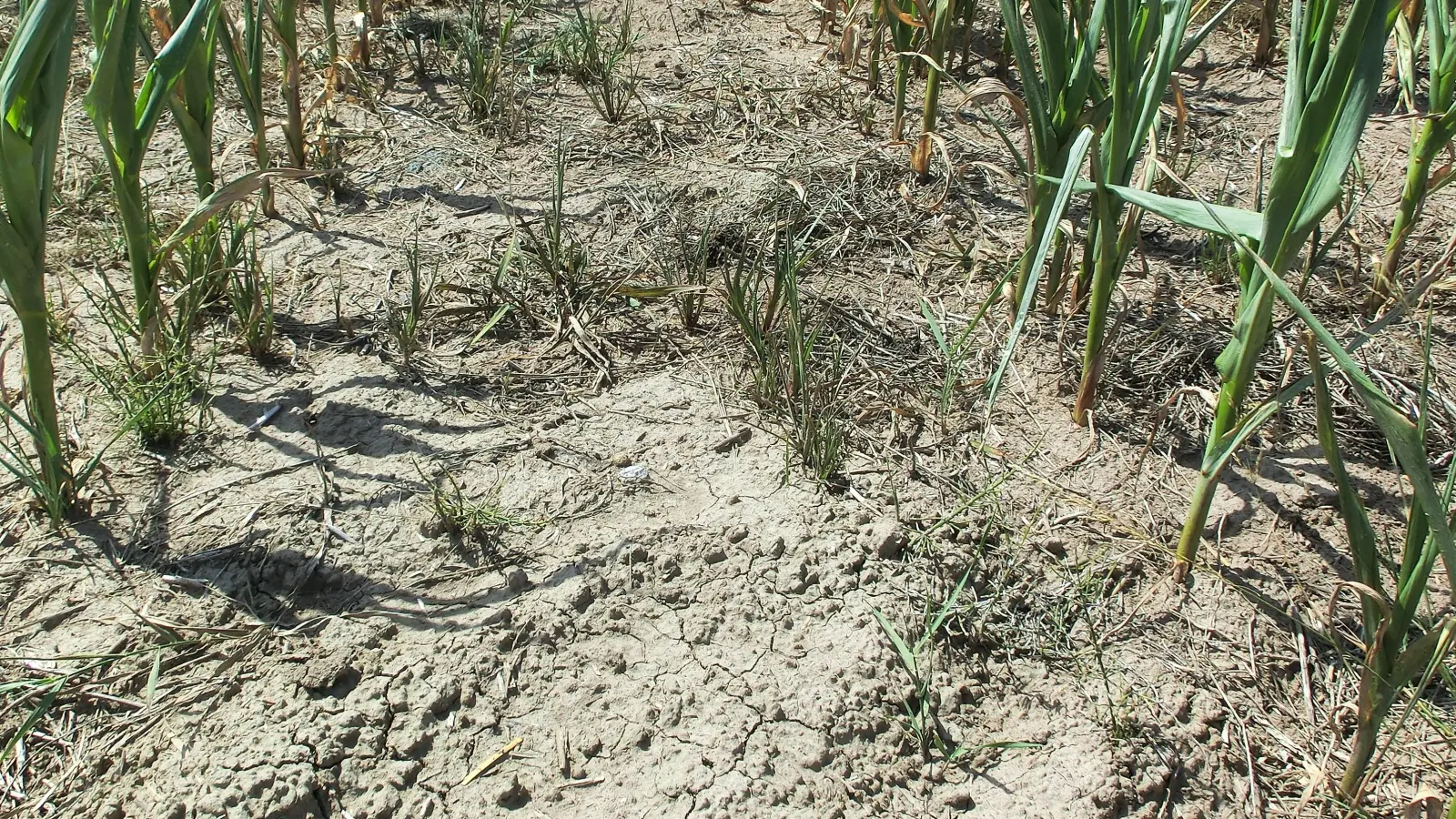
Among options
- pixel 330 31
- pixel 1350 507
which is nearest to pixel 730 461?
pixel 1350 507

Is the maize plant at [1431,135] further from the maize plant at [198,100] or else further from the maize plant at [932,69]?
the maize plant at [198,100]

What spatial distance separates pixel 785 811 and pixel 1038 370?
1.11 m

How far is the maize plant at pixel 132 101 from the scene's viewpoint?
5.77 ft

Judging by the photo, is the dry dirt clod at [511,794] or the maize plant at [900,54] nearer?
→ the dry dirt clod at [511,794]

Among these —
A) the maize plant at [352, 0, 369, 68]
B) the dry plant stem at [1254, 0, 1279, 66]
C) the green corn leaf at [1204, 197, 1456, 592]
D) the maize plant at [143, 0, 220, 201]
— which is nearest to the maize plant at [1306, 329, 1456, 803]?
the green corn leaf at [1204, 197, 1456, 592]

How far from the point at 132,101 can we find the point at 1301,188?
1839 millimetres

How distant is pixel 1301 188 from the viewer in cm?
151

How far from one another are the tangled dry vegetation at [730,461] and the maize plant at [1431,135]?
1cm

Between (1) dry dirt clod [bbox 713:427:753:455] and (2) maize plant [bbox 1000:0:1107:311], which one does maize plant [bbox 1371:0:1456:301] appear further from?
(1) dry dirt clod [bbox 713:427:753:455]

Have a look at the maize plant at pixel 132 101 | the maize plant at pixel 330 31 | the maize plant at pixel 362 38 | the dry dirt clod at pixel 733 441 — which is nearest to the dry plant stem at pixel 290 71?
the maize plant at pixel 330 31

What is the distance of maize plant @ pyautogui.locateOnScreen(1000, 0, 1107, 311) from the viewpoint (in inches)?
75.9

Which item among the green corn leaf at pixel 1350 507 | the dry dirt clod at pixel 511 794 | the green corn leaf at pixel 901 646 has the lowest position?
the dry dirt clod at pixel 511 794

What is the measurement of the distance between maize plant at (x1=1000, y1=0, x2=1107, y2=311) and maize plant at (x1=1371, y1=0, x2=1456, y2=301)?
636mm

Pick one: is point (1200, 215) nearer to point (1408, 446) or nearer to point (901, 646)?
point (1408, 446)
